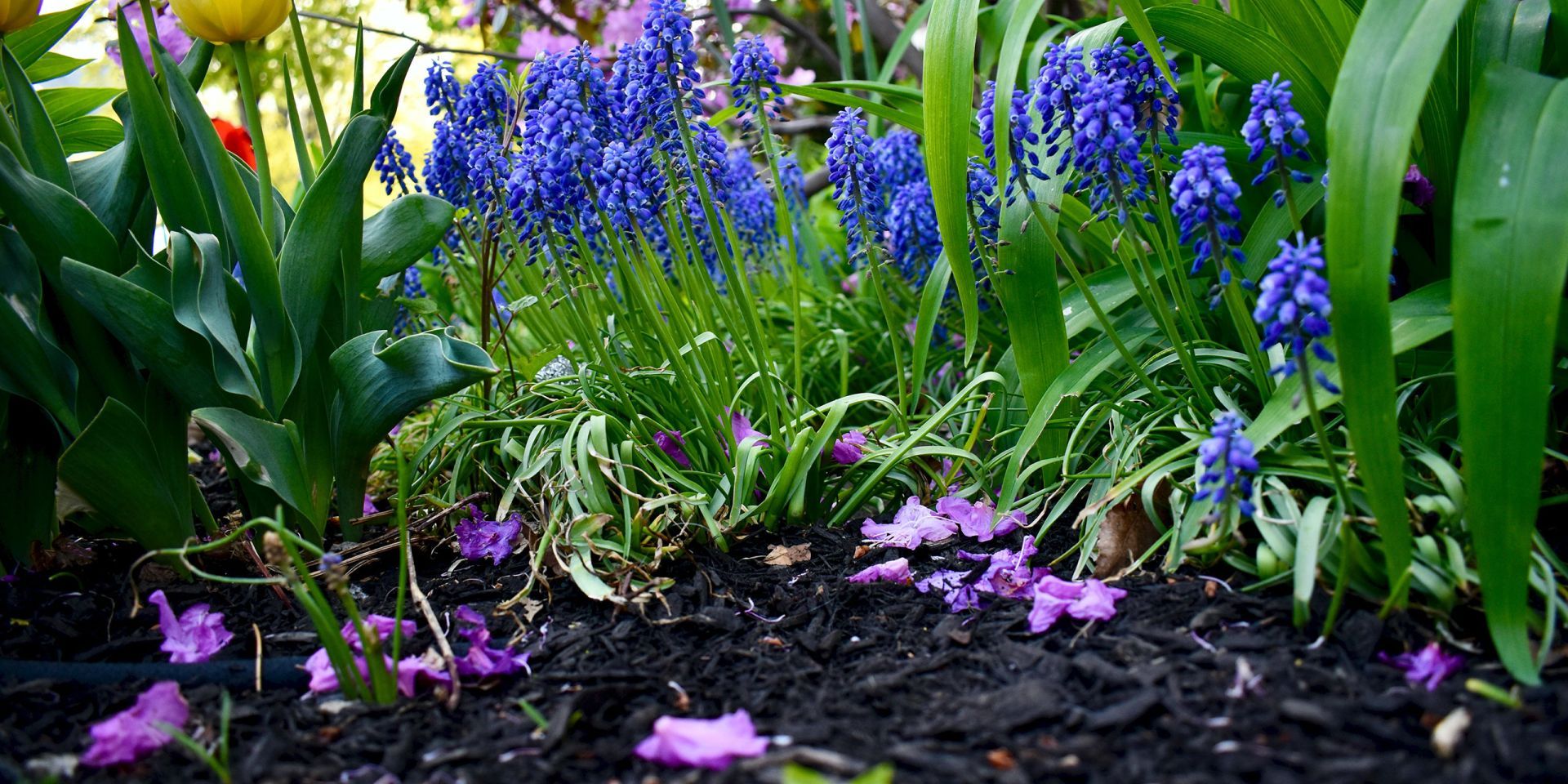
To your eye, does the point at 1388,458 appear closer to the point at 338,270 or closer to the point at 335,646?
the point at 335,646

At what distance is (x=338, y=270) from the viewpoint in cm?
181

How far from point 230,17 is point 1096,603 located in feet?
4.92

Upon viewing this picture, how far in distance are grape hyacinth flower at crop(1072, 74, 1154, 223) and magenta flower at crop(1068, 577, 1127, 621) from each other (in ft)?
1.68

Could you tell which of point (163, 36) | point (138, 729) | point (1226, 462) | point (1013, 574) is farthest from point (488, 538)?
point (163, 36)

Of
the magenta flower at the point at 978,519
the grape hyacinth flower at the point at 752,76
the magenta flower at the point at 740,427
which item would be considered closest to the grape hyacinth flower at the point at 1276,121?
the magenta flower at the point at 978,519

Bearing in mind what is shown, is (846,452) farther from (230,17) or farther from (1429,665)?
(230,17)

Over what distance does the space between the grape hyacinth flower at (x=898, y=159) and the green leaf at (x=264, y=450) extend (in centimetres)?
171

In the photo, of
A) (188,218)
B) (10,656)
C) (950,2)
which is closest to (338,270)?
(188,218)

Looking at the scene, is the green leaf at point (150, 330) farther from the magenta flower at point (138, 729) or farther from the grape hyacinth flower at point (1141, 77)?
the grape hyacinth flower at point (1141, 77)

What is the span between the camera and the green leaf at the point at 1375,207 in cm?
109

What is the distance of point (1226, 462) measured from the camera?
1.31 metres

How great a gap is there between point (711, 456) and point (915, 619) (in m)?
0.65

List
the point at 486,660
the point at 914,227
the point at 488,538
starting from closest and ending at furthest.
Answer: the point at 486,660, the point at 488,538, the point at 914,227

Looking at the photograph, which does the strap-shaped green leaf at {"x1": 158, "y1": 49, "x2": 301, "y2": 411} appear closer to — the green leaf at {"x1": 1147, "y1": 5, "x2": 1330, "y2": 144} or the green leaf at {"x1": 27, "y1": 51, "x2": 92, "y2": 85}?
the green leaf at {"x1": 27, "y1": 51, "x2": 92, "y2": 85}
